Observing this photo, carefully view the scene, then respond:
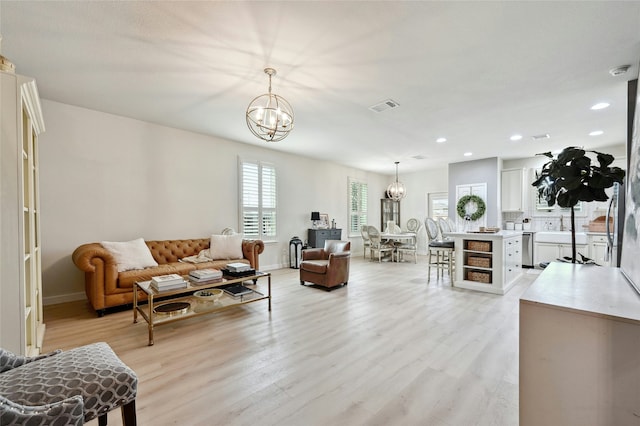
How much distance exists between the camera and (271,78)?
311 cm

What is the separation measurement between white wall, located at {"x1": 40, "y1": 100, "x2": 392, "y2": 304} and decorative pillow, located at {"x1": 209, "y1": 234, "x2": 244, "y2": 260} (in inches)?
23.7

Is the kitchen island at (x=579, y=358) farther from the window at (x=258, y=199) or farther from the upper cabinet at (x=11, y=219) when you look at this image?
the window at (x=258, y=199)

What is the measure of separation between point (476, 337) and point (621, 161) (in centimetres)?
641

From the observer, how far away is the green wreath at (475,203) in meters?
7.20

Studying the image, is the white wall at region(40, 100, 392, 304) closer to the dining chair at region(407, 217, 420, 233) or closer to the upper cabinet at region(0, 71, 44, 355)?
the upper cabinet at region(0, 71, 44, 355)

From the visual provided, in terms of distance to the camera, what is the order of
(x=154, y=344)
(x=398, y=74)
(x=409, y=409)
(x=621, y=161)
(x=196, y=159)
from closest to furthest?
1. (x=409, y=409)
2. (x=154, y=344)
3. (x=398, y=74)
4. (x=196, y=159)
5. (x=621, y=161)

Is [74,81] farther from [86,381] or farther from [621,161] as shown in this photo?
[621,161]

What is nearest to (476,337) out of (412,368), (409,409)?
(412,368)

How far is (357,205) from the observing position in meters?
8.80

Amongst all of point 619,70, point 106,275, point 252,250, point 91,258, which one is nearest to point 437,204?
point 619,70

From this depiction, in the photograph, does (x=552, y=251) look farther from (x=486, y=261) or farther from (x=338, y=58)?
(x=338, y=58)

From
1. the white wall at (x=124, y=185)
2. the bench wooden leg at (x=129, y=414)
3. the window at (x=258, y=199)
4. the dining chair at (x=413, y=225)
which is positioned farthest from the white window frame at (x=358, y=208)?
the bench wooden leg at (x=129, y=414)

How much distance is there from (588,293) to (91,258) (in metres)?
4.57

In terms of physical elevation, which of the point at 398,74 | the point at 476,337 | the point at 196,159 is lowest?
the point at 476,337
